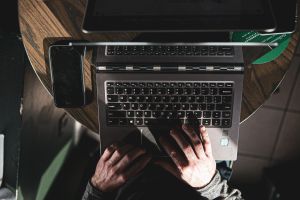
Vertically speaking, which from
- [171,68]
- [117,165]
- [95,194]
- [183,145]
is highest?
[171,68]

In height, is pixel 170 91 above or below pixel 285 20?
below

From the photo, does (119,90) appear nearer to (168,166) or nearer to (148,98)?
(148,98)

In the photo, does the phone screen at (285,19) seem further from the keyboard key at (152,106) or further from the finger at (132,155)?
the finger at (132,155)

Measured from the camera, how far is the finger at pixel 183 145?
1193 millimetres

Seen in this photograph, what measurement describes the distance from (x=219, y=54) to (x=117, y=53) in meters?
0.34

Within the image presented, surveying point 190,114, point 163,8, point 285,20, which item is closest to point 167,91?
point 190,114

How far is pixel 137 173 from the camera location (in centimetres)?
130

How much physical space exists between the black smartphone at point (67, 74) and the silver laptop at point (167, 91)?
0.25 ft

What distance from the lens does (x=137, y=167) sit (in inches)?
49.2

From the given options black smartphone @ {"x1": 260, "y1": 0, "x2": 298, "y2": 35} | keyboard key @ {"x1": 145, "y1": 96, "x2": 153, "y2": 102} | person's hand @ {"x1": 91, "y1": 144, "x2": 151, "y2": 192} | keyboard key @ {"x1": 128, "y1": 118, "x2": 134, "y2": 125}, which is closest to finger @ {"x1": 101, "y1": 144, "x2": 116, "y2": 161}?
person's hand @ {"x1": 91, "y1": 144, "x2": 151, "y2": 192}

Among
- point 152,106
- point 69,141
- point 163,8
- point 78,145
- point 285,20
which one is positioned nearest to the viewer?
point 163,8

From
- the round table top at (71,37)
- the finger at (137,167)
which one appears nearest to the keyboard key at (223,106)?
the round table top at (71,37)

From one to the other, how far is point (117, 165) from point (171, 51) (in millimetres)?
454

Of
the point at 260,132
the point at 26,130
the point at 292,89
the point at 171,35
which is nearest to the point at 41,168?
the point at 26,130
